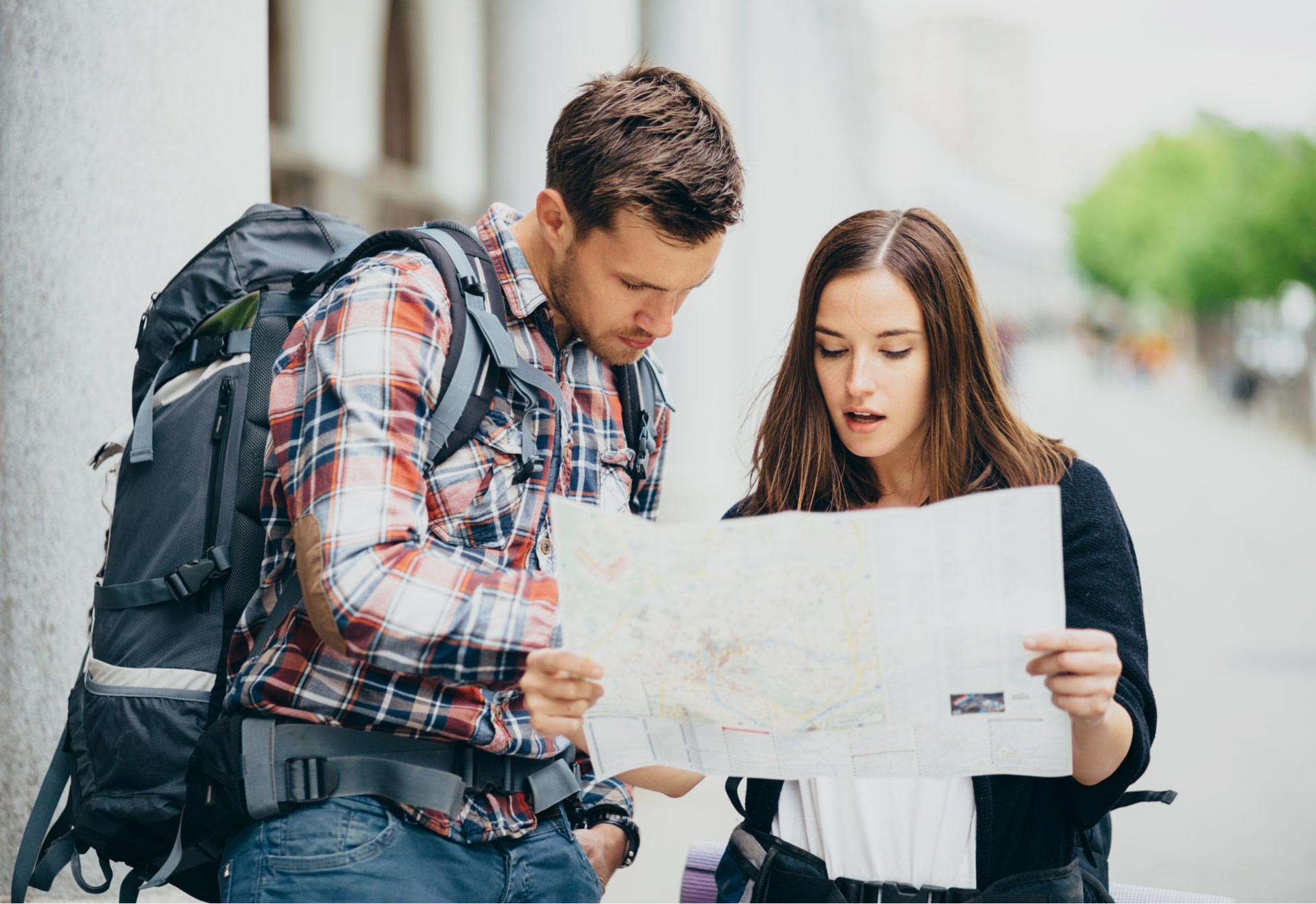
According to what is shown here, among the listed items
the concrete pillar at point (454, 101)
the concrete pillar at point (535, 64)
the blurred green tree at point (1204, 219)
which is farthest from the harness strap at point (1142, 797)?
the blurred green tree at point (1204, 219)

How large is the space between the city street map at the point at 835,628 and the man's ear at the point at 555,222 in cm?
74

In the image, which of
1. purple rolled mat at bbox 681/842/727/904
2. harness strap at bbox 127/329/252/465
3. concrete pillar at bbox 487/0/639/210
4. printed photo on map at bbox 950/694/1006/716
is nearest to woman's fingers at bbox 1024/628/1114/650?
printed photo on map at bbox 950/694/1006/716

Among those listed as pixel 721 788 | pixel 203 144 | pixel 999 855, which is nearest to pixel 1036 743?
pixel 999 855

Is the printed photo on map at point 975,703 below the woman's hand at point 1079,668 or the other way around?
below

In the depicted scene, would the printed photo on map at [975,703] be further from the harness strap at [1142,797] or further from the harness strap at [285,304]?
the harness strap at [285,304]

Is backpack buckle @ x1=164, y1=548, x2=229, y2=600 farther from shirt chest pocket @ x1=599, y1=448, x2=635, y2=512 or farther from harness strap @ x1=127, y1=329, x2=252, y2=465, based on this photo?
shirt chest pocket @ x1=599, y1=448, x2=635, y2=512

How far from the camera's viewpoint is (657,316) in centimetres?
228

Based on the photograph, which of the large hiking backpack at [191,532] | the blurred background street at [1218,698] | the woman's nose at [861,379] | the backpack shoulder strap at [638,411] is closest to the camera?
the large hiking backpack at [191,532]

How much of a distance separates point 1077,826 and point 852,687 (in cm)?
69

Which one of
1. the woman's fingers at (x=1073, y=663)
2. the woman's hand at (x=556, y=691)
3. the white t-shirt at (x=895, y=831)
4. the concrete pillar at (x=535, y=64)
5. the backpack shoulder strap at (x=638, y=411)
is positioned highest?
the concrete pillar at (x=535, y=64)

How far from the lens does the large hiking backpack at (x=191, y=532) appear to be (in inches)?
80.7

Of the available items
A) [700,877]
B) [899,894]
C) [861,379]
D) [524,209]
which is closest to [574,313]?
[861,379]

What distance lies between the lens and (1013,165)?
166 m

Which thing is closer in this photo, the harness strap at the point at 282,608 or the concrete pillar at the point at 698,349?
the harness strap at the point at 282,608
